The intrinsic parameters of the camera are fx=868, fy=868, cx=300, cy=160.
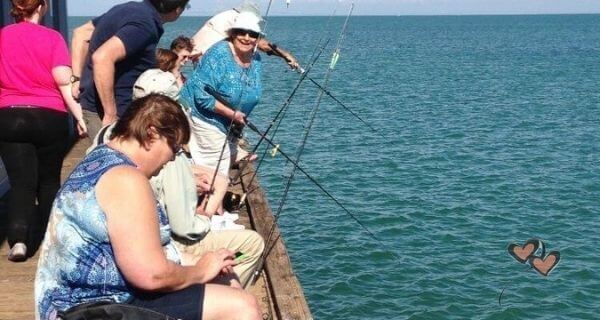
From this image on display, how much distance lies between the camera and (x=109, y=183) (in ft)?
9.49

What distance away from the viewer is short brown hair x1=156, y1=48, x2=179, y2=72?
602 centimetres

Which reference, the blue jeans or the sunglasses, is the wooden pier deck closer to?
the blue jeans

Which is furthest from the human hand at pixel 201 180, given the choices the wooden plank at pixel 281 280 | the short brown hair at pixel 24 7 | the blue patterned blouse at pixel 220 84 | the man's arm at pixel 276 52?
the man's arm at pixel 276 52

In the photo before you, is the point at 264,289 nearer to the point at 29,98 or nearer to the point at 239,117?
the point at 239,117

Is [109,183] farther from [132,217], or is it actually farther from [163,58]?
[163,58]

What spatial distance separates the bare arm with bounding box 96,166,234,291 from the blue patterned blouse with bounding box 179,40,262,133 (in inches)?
97.0

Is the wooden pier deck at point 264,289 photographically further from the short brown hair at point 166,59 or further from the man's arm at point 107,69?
the short brown hair at point 166,59

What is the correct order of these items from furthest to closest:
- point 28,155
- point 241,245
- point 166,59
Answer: point 166,59, point 28,155, point 241,245

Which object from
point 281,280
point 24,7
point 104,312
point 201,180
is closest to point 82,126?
point 24,7

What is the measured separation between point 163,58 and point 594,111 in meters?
24.2

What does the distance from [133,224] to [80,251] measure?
255mm

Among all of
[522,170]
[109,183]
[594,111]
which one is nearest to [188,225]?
[109,183]

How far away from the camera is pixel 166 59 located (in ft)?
19.9
